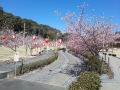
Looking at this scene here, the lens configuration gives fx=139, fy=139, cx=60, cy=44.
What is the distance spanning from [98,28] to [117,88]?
4.35 m

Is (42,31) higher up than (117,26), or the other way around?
(42,31)

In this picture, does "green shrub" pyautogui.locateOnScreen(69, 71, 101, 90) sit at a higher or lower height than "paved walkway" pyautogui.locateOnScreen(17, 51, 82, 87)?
higher

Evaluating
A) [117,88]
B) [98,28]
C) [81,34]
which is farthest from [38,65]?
[117,88]

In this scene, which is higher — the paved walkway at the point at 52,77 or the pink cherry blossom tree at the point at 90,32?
the pink cherry blossom tree at the point at 90,32

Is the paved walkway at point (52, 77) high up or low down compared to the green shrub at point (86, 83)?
down

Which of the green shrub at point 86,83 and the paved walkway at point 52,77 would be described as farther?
the paved walkway at point 52,77

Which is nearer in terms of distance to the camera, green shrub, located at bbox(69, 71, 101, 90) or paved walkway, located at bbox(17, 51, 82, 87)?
green shrub, located at bbox(69, 71, 101, 90)

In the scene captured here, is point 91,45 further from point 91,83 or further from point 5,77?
point 5,77

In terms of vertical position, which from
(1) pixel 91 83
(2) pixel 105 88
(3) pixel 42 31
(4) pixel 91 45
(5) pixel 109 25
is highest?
(3) pixel 42 31

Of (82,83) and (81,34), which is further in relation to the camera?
(81,34)

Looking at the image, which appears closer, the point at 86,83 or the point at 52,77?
the point at 86,83

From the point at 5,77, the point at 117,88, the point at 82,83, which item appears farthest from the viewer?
the point at 5,77

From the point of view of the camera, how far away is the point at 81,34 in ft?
32.7

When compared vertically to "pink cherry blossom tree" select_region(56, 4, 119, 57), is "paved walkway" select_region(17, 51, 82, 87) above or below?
below
